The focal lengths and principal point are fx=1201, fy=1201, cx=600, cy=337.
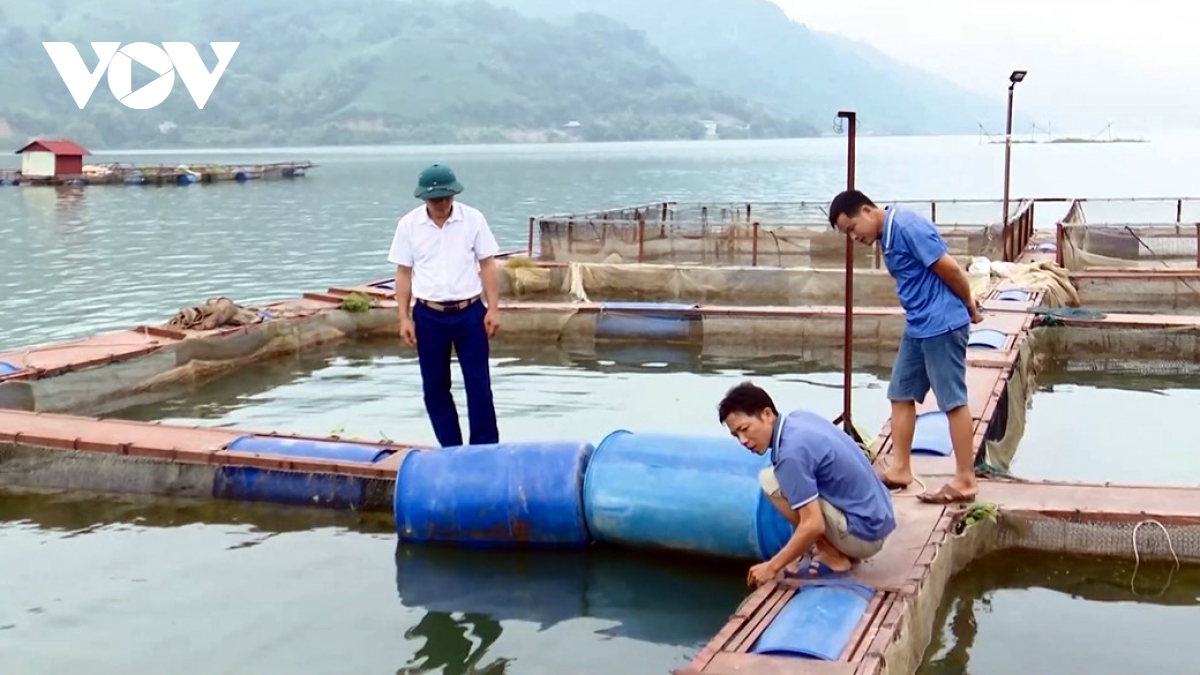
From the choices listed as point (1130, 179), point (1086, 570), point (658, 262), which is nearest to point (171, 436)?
point (1086, 570)

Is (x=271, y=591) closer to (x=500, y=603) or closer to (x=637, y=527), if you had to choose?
(x=500, y=603)

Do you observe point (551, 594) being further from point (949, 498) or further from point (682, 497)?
point (949, 498)

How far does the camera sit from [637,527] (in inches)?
242

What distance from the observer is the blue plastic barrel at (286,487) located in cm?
743

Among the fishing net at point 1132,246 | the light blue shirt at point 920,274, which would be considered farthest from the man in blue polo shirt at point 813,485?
the fishing net at point 1132,246

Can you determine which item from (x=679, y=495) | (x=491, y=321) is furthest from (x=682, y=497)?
(x=491, y=321)

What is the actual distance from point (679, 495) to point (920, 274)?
64.4 inches

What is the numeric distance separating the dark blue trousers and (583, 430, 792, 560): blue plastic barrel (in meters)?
1.25

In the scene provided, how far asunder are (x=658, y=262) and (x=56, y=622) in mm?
18117

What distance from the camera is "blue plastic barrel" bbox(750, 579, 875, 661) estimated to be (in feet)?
14.7

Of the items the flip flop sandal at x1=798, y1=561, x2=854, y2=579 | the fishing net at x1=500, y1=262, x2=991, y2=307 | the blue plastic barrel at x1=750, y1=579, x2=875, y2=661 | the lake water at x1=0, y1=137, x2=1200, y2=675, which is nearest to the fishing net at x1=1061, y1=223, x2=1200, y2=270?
the fishing net at x1=500, y1=262, x2=991, y2=307

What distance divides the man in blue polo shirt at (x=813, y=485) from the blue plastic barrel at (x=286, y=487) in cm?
315

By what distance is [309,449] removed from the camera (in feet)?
25.2

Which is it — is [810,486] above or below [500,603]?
above
